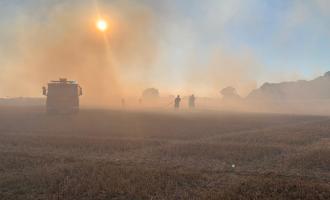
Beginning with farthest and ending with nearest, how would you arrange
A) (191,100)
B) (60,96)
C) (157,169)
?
(191,100) < (60,96) < (157,169)

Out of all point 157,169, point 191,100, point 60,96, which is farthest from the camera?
point 191,100

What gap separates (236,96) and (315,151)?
569 feet

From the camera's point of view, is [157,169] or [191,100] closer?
[157,169]

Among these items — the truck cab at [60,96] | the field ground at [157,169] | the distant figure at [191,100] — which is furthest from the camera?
the distant figure at [191,100]

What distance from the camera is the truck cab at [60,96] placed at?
4475 cm

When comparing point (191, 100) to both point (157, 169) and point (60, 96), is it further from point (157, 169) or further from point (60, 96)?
point (157, 169)

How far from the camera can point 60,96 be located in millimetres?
44844

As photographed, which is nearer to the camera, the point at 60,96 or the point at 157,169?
the point at 157,169

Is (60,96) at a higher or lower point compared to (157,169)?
higher

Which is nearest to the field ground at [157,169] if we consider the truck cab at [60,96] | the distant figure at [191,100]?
the truck cab at [60,96]

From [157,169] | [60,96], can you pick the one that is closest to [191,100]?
[60,96]

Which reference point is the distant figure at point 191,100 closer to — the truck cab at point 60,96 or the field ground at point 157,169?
the truck cab at point 60,96

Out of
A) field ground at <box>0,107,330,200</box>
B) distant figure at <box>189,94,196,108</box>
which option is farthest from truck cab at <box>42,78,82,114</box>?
distant figure at <box>189,94,196,108</box>

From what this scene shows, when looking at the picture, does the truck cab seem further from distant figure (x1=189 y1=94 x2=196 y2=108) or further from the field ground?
distant figure (x1=189 y1=94 x2=196 y2=108)
